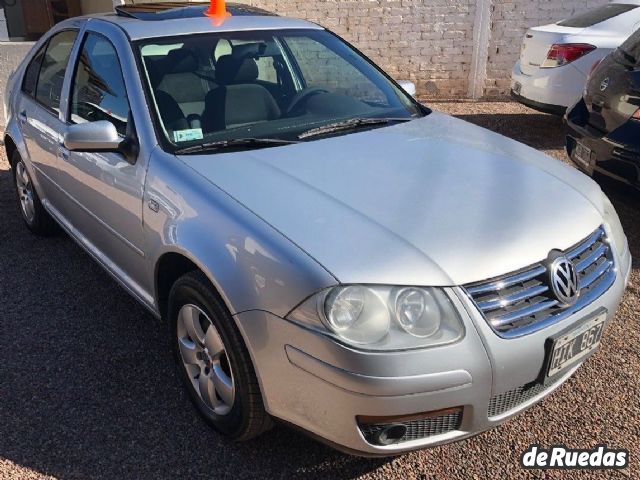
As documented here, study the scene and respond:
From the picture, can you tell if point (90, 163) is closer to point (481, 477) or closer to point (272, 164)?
point (272, 164)

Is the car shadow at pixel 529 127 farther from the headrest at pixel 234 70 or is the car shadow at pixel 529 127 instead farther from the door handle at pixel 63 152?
the door handle at pixel 63 152

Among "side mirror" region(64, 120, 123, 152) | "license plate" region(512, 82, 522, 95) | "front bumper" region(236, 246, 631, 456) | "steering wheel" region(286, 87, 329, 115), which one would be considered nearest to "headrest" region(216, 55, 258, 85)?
"steering wheel" region(286, 87, 329, 115)

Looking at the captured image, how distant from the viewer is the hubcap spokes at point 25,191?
15.3 feet

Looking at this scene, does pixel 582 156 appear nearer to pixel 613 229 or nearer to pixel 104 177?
pixel 613 229

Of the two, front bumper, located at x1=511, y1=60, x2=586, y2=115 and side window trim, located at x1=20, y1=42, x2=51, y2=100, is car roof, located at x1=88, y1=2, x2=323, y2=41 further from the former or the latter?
front bumper, located at x1=511, y1=60, x2=586, y2=115

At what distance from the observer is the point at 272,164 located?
2650mm

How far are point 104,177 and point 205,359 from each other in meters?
1.10

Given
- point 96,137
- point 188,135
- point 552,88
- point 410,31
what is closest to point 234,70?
point 188,135

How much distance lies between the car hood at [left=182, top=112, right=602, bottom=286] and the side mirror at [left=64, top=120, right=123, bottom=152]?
448 millimetres

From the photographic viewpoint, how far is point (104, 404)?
2.86 meters

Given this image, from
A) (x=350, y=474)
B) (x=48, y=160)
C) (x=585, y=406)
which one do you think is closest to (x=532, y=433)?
(x=585, y=406)

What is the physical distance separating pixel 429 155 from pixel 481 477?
1.39 m

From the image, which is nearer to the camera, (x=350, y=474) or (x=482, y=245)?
(x=482, y=245)

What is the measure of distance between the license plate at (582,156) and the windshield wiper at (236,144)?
224 cm
